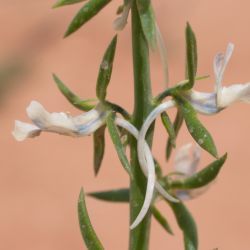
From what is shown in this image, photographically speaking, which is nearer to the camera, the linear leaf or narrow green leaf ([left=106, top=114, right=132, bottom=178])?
narrow green leaf ([left=106, top=114, right=132, bottom=178])

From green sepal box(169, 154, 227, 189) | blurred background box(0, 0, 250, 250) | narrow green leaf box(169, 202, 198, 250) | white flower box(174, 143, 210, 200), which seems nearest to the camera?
green sepal box(169, 154, 227, 189)

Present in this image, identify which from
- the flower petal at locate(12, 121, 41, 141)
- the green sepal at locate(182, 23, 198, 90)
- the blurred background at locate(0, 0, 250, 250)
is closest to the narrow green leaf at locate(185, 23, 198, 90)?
the green sepal at locate(182, 23, 198, 90)

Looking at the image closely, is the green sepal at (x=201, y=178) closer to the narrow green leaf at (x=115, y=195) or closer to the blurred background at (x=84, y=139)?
the narrow green leaf at (x=115, y=195)

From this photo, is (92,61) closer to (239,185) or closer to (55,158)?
(55,158)

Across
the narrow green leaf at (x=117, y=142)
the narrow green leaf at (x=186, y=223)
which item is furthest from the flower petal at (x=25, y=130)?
the narrow green leaf at (x=186, y=223)

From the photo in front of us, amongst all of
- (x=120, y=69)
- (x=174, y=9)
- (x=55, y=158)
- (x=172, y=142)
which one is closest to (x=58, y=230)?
(x=55, y=158)

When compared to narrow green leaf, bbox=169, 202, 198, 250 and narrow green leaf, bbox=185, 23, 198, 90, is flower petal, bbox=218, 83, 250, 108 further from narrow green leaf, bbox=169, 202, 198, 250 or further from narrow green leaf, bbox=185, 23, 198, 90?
narrow green leaf, bbox=169, 202, 198, 250

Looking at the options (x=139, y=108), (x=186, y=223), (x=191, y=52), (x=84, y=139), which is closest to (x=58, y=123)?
(x=139, y=108)
